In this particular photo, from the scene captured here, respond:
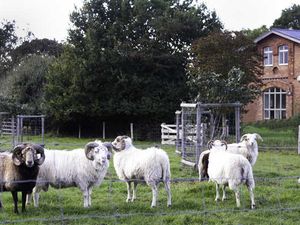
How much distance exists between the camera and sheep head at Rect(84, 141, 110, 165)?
10.4 meters

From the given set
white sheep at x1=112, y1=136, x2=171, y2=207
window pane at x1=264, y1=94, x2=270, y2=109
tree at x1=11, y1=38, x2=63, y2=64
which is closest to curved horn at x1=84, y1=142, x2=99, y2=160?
white sheep at x1=112, y1=136, x2=171, y2=207

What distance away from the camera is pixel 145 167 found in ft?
34.7

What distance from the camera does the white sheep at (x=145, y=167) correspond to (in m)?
10.5

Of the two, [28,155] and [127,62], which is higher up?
[127,62]

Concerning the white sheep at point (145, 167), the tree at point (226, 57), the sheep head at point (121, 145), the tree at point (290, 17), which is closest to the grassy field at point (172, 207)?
the white sheep at point (145, 167)

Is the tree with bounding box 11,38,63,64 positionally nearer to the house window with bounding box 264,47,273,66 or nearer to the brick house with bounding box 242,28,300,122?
the house window with bounding box 264,47,273,66

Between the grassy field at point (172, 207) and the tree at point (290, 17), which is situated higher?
the tree at point (290, 17)

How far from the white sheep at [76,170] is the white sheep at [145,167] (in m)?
0.65

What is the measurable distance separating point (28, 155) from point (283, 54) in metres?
30.7

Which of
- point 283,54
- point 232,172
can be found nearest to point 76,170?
point 232,172

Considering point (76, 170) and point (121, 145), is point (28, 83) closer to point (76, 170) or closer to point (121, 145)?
point (121, 145)

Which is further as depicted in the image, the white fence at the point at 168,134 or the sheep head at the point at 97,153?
Answer: the white fence at the point at 168,134

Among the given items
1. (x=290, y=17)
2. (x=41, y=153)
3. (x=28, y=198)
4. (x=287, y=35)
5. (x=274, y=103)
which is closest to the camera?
(x=41, y=153)

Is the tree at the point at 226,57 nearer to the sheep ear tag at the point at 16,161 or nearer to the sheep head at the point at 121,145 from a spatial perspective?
the sheep head at the point at 121,145
